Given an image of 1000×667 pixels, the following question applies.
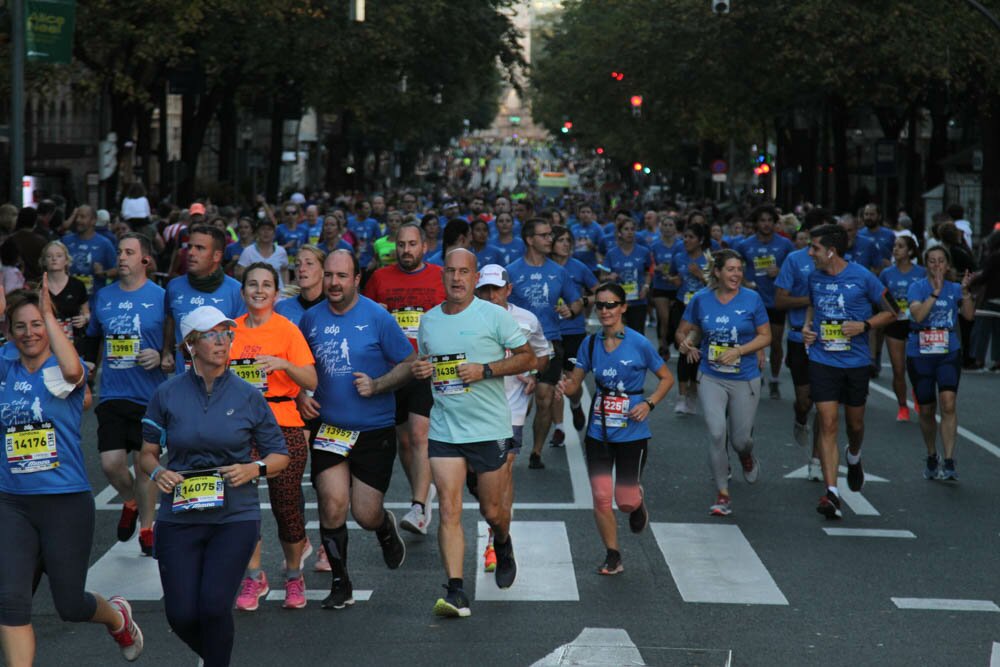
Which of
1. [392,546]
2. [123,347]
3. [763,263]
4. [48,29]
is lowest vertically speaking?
[392,546]

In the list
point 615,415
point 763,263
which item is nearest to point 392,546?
point 615,415

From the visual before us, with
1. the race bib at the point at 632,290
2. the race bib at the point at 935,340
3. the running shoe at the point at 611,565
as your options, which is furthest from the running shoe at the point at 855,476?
the race bib at the point at 632,290

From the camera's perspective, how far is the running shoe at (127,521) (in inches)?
423

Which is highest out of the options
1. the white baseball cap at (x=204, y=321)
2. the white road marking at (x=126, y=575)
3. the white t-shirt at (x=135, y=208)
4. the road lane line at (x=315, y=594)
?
the white t-shirt at (x=135, y=208)

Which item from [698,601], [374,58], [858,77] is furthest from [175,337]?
[374,58]

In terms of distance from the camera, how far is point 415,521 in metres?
11.0

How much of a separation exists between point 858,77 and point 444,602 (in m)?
31.1

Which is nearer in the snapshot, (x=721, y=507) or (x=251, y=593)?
(x=251, y=593)

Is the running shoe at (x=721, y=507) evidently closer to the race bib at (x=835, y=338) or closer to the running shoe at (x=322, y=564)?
the race bib at (x=835, y=338)

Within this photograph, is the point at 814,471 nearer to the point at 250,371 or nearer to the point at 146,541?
the point at 146,541

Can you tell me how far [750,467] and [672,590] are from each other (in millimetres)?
3065

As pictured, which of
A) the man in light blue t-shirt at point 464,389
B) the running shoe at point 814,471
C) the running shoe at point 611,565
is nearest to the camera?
the man in light blue t-shirt at point 464,389

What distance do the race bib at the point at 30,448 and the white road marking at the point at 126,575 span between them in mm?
2184

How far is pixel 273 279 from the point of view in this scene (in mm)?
9000
